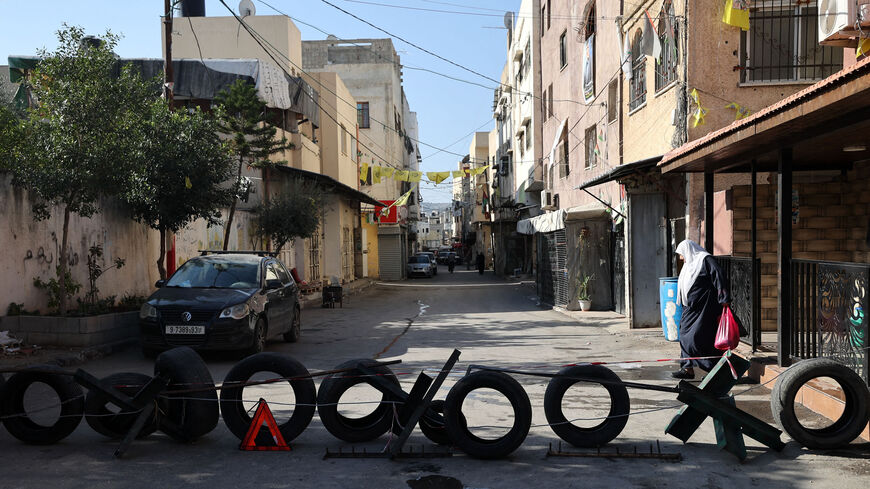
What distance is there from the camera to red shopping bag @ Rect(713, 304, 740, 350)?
23.1 ft

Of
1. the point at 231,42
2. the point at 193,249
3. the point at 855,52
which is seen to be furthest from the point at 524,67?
the point at 855,52

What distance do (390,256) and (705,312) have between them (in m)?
37.6

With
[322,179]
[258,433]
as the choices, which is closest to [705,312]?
[258,433]

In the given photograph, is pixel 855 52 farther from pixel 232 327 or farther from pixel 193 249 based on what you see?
pixel 193 249

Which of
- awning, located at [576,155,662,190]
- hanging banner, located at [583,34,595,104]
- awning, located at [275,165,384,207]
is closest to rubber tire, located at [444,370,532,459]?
awning, located at [576,155,662,190]

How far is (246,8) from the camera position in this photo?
28.2 m

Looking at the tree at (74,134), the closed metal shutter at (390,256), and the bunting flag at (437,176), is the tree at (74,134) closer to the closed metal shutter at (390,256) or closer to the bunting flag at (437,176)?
the bunting flag at (437,176)

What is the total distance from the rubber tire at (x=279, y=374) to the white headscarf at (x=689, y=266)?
454 centimetres

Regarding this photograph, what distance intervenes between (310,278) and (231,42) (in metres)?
10.2

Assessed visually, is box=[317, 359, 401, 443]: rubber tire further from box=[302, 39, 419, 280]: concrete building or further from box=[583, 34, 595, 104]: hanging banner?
box=[302, 39, 419, 280]: concrete building

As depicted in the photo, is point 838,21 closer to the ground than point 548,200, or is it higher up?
higher up

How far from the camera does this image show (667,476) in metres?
4.71

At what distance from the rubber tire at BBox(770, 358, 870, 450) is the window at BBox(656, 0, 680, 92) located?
8723 millimetres

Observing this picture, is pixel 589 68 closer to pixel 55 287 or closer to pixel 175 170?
pixel 175 170
